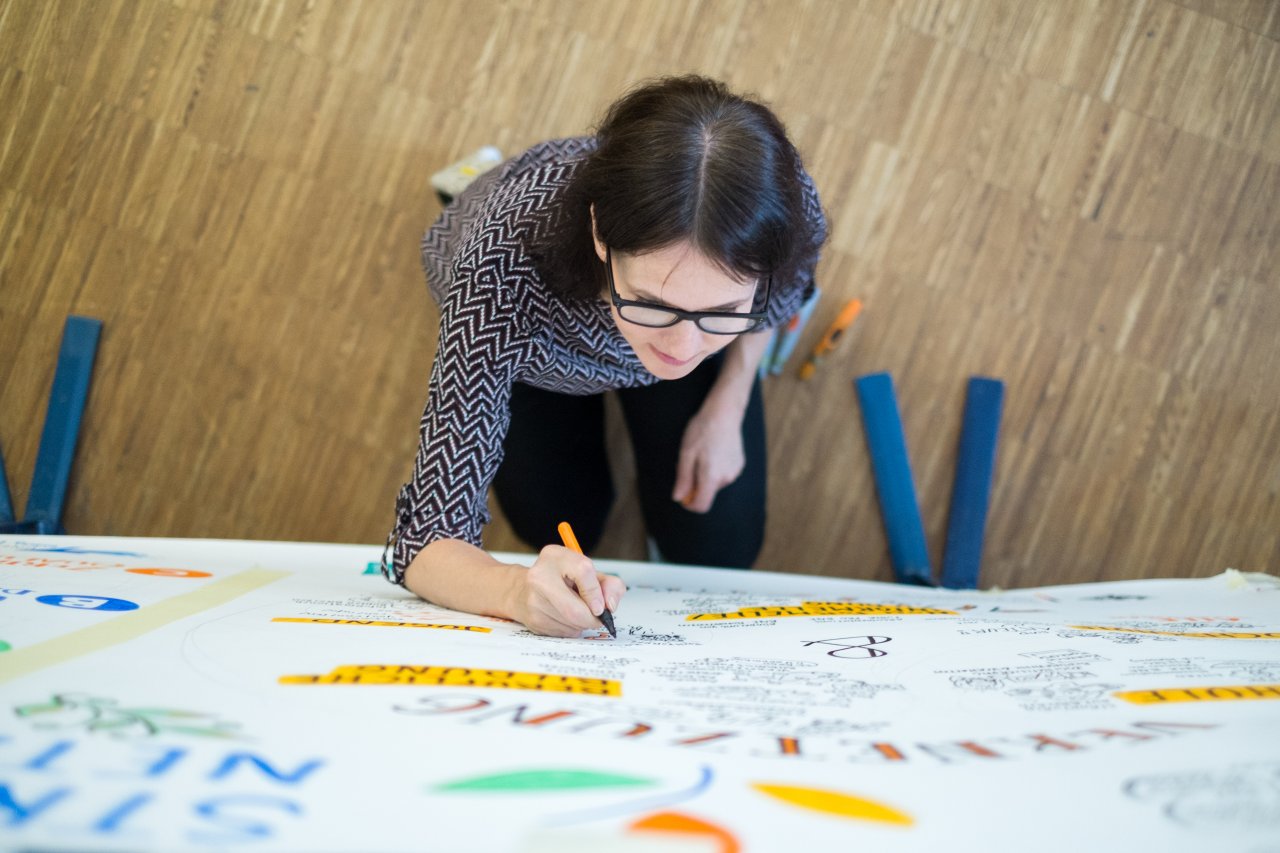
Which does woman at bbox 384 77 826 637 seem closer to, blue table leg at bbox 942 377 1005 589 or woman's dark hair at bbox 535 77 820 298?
woman's dark hair at bbox 535 77 820 298

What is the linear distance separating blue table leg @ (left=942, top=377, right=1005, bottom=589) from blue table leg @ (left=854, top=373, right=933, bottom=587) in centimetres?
5

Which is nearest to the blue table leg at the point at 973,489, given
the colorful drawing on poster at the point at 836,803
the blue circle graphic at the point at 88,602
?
the colorful drawing on poster at the point at 836,803

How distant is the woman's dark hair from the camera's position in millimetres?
771

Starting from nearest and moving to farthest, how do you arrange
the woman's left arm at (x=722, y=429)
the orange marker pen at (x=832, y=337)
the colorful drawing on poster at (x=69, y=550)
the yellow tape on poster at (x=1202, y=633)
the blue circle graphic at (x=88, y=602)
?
1. the blue circle graphic at (x=88, y=602)
2. the yellow tape on poster at (x=1202, y=633)
3. the colorful drawing on poster at (x=69, y=550)
4. the woman's left arm at (x=722, y=429)
5. the orange marker pen at (x=832, y=337)

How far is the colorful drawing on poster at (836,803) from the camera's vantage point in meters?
0.49

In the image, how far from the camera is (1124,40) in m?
1.49

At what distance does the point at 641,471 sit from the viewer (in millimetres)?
1351

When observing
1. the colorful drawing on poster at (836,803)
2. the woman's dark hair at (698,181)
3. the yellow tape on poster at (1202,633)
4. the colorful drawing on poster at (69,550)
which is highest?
the woman's dark hair at (698,181)

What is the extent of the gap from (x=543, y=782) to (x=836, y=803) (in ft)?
0.55

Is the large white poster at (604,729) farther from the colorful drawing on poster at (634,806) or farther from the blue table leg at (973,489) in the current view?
the blue table leg at (973,489)

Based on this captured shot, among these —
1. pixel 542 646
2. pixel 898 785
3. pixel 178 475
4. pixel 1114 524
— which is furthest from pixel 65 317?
pixel 1114 524

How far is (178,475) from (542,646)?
1.00 m

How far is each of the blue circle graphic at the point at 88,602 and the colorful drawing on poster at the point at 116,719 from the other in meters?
0.22

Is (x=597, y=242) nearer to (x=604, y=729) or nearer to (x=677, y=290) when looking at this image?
(x=677, y=290)
